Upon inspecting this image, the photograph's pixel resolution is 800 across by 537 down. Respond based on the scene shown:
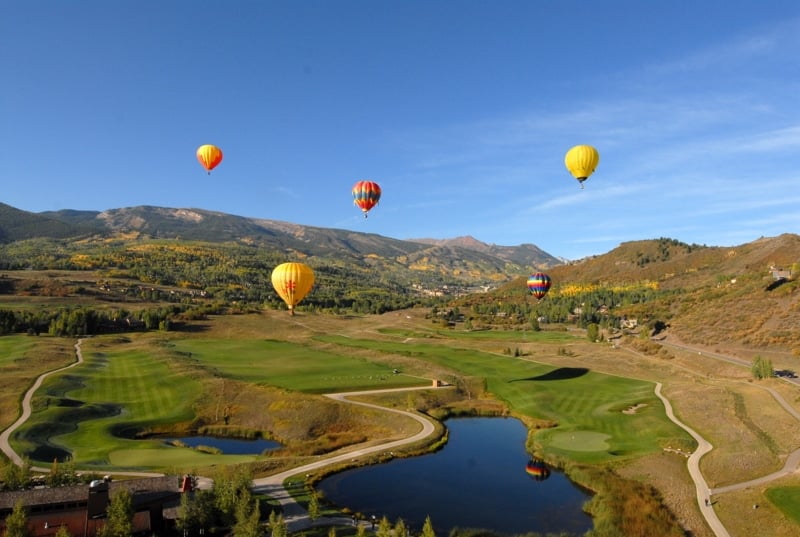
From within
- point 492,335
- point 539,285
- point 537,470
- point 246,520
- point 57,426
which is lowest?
point 57,426

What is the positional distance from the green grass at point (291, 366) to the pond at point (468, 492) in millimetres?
29621

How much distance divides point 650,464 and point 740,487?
819 cm

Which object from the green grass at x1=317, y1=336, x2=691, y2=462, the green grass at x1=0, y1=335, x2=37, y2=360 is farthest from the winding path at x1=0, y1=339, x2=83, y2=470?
the green grass at x1=317, y1=336, x2=691, y2=462

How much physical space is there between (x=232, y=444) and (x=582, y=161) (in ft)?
187

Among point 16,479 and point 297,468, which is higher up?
point 16,479

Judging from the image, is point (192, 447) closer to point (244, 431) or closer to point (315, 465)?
point (244, 431)

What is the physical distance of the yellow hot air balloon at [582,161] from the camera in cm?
7275

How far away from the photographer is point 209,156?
81500 mm

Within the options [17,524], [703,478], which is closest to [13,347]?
[17,524]

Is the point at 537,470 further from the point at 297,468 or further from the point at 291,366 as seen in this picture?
the point at 291,366

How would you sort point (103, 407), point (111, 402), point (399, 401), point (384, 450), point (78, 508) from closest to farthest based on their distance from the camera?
point (78, 508) → point (384, 450) → point (103, 407) → point (111, 402) → point (399, 401)

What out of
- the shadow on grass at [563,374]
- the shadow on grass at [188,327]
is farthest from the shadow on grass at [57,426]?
the shadow on grass at [188,327]

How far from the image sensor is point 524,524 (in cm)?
4247

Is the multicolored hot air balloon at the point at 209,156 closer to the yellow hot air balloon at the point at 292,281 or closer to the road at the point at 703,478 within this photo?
the yellow hot air balloon at the point at 292,281
